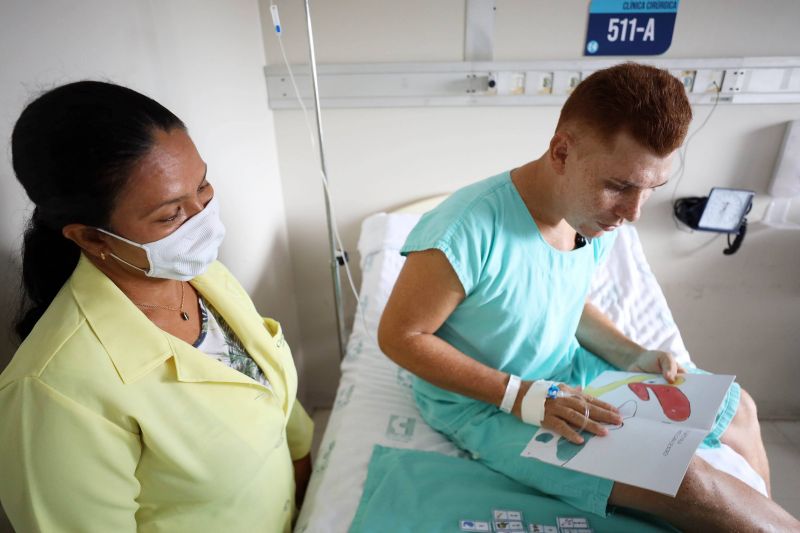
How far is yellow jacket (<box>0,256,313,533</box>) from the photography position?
0.55m

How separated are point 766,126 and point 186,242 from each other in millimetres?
2111

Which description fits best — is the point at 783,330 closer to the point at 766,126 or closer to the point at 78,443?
the point at 766,126

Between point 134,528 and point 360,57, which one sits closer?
point 134,528

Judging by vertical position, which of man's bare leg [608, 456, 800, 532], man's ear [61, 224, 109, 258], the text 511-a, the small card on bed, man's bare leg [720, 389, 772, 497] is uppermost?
the text 511-a

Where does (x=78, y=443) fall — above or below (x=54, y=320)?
below

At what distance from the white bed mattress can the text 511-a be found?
71 centimetres

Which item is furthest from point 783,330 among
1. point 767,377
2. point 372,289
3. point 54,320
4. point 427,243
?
point 54,320

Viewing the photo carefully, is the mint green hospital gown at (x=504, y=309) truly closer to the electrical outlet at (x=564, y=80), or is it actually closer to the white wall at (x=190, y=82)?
the white wall at (x=190, y=82)

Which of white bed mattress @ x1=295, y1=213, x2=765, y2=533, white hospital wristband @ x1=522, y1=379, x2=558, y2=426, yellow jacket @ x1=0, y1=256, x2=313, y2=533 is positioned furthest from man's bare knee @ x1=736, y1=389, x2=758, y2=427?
yellow jacket @ x1=0, y1=256, x2=313, y2=533

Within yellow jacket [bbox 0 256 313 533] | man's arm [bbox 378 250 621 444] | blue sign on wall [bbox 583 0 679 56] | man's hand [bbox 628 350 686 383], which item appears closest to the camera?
yellow jacket [bbox 0 256 313 533]

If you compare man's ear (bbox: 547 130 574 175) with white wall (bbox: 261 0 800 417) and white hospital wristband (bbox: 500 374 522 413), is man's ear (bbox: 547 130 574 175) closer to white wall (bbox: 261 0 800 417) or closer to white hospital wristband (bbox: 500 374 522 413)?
white hospital wristband (bbox: 500 374 522 413)

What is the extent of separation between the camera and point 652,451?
81cm

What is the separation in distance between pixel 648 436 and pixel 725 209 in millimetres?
1392

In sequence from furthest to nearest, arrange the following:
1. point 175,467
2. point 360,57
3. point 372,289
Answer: point 360,57
point 372,289
point 175,467
